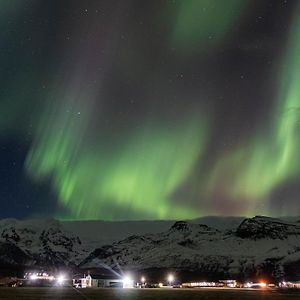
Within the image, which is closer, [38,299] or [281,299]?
[38,299]

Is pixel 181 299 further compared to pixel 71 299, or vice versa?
pixel 181 299

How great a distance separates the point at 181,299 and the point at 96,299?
21.5 meters

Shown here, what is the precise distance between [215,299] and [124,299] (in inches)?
902

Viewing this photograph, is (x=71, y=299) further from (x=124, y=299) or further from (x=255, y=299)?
(x=255, y=299)

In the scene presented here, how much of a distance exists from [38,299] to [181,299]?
34568 mm

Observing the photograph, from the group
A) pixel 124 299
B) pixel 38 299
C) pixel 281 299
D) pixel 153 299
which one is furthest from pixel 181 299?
pixel 38 299

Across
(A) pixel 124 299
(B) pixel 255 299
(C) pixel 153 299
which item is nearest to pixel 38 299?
(A) pixel 124 299

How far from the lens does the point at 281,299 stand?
130500 mm

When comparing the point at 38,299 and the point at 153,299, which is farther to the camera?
the point at 153,299

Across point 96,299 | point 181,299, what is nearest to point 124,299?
point 96,299

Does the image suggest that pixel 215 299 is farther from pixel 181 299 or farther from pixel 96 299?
pixel 96 299

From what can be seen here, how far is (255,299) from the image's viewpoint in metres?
128

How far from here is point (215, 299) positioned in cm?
12912

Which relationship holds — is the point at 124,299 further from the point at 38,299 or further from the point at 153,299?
the point at 38,299
